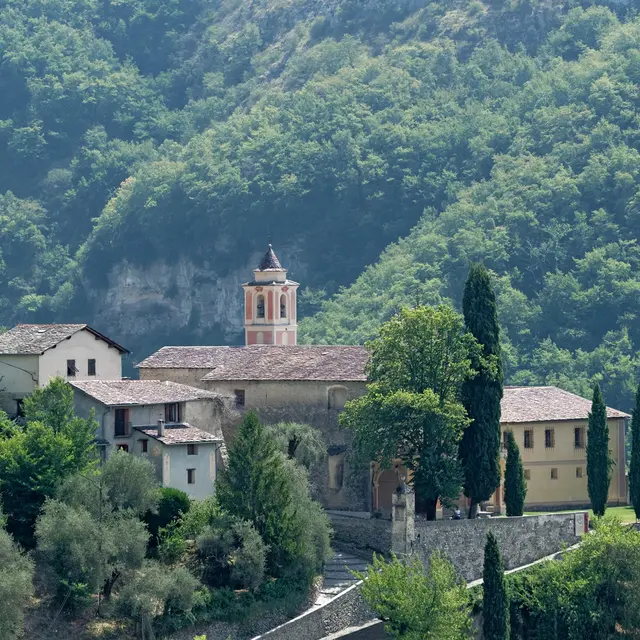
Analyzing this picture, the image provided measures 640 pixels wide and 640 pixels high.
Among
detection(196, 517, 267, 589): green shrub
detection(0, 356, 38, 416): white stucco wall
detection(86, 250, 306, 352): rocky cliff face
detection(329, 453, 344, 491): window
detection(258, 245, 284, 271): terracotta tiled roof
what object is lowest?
detection(196, 517, 267, 589): green shrub

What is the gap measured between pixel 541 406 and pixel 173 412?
16.8 meters

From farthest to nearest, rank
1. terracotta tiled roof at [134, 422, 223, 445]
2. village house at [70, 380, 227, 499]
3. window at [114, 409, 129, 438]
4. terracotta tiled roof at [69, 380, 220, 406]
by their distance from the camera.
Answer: terracotta tiled roof at [69, 380, 220, 406] < window at [114, 409, 129, 438] < terracotta tiled roof at [134, 422, 223, 445] < village house at [70, 380, 227, 499]

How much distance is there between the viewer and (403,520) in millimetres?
75000

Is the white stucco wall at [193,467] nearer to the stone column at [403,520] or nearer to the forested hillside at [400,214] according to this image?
the stone column at [403,520]

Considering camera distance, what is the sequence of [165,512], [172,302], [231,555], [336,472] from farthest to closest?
[172,302]
[336,472]
[165,512]
[231,555]

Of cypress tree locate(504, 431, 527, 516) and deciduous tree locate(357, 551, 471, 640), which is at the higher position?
cypress tree locate(504, 431, 527, 516)

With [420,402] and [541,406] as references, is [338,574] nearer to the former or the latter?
[420,402]

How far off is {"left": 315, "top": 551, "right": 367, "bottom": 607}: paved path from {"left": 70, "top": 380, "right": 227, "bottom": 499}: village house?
5194 millimetres

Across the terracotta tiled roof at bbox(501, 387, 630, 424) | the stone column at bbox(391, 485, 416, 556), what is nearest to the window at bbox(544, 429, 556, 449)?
the terracotta tiled roof at bbox(501, 387, 630, 424)

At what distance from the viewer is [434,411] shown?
76875 millimetres

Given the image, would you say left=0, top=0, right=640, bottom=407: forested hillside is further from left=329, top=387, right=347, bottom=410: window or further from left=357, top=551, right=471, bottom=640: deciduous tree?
left=357, top=551, right=471, bottom=640: deciduous tree

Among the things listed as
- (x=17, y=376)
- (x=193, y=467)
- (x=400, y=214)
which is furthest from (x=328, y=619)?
(x=400, y=214)

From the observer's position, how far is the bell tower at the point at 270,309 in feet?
345

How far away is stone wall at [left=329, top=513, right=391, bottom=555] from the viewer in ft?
252
